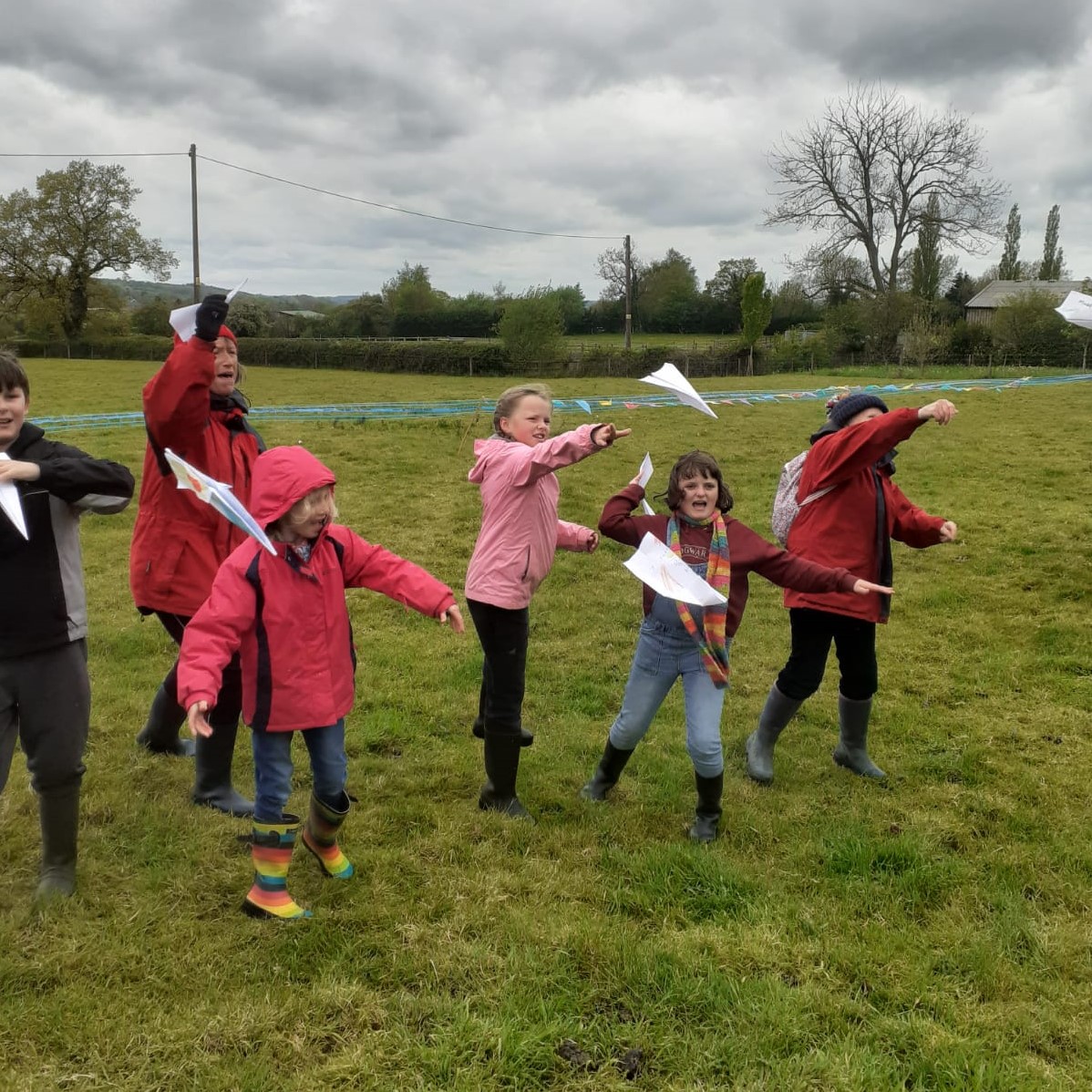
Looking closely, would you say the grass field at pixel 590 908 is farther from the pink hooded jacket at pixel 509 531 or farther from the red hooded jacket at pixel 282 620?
the pink hooded jacket at pixel 509 531

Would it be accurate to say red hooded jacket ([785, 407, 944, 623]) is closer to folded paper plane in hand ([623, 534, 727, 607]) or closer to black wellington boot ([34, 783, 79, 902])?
folded paper plane in hand ([623, 534, 727, 607])

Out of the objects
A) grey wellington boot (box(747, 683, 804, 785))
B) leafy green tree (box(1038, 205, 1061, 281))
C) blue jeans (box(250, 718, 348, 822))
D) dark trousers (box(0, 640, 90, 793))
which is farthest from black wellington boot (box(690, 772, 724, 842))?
leafy green tree (box(1038, 205, 1061, 281))

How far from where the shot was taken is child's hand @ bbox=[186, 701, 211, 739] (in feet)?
9.11

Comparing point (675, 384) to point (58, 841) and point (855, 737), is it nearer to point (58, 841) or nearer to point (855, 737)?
point (855, 737)

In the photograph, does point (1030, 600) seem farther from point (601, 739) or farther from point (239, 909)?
point (239, 909)

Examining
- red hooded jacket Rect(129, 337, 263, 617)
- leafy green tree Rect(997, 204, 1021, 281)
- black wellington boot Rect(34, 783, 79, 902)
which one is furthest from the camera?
leafy green tree Rect(997, 204, 1021, 281)

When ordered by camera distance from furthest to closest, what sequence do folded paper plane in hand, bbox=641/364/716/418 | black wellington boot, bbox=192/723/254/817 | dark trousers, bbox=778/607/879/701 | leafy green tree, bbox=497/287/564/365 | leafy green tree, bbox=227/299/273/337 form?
leafy green tree, bbox=227/299/273/337, leafy green tree, bbox=497/287/564/365, dark trousers, bbox=778/607/879/701, black wellington boot, bbox=192/723/254/817, folded paper plane in hand, bbox=641/364/716/418

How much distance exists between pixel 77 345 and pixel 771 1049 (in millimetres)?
54819

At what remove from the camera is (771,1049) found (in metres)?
2.69

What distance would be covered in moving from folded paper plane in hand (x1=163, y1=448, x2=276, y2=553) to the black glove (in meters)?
0.63

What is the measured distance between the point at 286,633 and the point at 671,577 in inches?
60.2

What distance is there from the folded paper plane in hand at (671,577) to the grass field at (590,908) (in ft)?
3.94

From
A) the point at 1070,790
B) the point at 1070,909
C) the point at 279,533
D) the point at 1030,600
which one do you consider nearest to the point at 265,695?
the point at 279,533

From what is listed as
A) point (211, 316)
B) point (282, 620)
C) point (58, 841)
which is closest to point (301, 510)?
point (282, 620)
